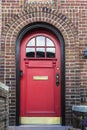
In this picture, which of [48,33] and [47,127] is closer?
[47,127]

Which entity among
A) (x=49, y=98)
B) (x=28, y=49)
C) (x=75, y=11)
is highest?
(x=75, y=11)

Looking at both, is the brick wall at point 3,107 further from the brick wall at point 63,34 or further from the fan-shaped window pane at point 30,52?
the fan-shaped window pane at point 30,52

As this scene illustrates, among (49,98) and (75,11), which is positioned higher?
(75,11)

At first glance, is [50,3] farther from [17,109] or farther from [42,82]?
[17,109]

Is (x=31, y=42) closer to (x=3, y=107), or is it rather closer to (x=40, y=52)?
(x=40, y=52)

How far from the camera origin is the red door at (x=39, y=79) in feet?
29.7

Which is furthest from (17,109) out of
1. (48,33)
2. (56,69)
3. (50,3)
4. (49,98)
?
(50,3)

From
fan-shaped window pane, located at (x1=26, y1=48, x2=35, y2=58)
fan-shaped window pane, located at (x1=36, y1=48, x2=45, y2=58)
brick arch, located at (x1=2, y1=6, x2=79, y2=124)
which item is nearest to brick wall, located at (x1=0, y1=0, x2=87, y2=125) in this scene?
brick arch, located at (x1=2, y1=6, x2=79, y2=124)

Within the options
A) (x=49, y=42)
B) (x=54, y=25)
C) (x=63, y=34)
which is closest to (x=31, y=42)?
(x=49, y=42)

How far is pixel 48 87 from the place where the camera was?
9094mm

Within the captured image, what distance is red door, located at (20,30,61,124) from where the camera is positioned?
356 inches

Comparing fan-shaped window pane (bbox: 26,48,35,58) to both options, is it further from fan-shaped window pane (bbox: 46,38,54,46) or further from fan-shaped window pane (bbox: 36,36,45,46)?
fan-shaped window pane (bbox: 46,38,54,46)

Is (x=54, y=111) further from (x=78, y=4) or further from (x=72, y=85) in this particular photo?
(x=78, y=4)

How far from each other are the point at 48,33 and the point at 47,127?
7.95 feet
